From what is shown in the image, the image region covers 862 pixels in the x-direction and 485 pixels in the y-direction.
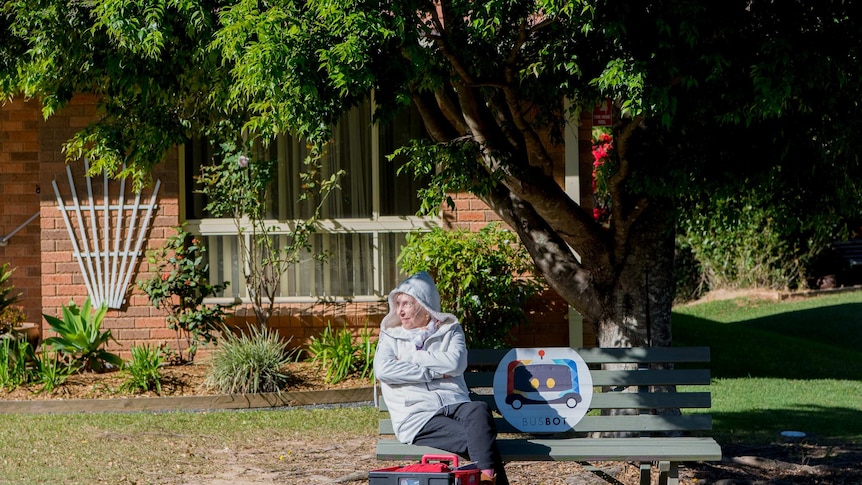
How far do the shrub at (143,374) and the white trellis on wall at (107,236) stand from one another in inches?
56.3

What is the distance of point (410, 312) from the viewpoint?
5.75 metres

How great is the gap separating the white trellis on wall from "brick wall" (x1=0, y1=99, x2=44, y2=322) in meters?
2.08

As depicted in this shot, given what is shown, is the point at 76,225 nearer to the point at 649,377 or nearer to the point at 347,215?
the point at 347,215

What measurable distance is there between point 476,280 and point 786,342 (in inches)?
237

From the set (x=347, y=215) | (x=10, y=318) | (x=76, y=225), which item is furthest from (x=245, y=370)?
(x=10, y=318)

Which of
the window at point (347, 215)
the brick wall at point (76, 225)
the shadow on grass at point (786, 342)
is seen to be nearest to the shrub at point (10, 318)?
the brick wall at point (76, 225)

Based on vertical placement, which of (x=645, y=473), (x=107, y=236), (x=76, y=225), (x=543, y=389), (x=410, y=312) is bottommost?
(x=645, y=473)

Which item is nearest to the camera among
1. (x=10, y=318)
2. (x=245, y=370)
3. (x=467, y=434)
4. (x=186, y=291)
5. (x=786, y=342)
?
(x=467, y=434)

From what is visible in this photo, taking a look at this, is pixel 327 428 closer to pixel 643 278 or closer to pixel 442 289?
pixel 442 289

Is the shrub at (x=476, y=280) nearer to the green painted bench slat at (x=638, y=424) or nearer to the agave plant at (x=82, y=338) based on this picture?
the agave plant at (x=82, y=338)

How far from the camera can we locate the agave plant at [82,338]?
991cm

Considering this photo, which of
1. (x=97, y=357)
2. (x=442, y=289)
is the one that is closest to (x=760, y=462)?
(x=442, y=289)

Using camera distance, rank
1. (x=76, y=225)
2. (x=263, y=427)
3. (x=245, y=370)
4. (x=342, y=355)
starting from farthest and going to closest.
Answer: (x=76, y=225)
(x=342, y=355)
(x=245, y=370)
(x=263, y=427)

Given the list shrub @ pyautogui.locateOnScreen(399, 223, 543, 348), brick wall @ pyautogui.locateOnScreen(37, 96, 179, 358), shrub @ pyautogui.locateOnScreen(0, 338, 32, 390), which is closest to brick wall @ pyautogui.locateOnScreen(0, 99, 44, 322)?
brick wall @ pyautogui.locateOnScreen(37, 96, 179, 358)
